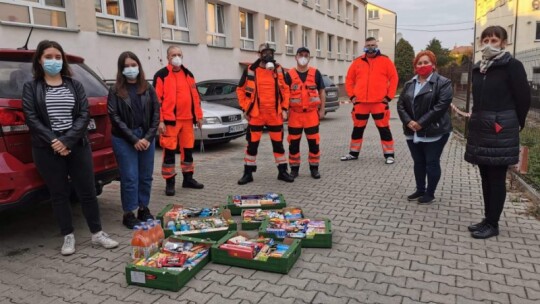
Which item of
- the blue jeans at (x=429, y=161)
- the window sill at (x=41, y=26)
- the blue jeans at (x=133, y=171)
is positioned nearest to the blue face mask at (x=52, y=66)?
the blue jeans at (x=133, y=171)

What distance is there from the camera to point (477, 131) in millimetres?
3957

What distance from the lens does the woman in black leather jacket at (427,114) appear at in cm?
476

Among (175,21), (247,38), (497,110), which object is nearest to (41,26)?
(175,21)

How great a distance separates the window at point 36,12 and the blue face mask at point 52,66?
7.14m

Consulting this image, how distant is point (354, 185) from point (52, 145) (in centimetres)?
398

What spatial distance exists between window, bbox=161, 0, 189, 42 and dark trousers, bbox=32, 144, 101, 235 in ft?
35.5

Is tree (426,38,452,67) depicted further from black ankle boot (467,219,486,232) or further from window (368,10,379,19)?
black ankle boot (467,219,486,232)

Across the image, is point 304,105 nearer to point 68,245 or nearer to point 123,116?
point 123,116

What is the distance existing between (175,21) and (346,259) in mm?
12805

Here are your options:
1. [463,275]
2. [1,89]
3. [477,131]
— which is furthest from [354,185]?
[1,89]

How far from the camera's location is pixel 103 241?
3.94 meters

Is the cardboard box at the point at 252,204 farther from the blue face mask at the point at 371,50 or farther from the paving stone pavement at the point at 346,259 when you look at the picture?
the blue face mask at the point at 371,50

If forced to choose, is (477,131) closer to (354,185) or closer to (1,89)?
(354,185)

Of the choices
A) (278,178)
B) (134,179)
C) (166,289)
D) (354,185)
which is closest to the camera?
(166,289)
